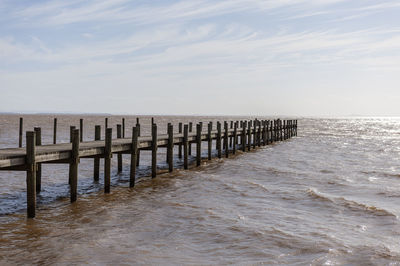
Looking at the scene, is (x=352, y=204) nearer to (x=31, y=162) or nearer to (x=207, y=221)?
(x=207, y=221)

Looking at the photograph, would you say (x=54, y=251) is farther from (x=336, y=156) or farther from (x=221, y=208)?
(x=336, y=156)

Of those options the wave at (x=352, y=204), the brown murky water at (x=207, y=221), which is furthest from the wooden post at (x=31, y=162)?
the wave at (x=352, y=204)

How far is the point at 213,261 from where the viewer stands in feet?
24.1

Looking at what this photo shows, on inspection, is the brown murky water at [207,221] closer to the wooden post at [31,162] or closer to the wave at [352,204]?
the wave at [352,204]

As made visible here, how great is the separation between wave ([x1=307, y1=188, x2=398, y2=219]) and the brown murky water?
23 millimetres

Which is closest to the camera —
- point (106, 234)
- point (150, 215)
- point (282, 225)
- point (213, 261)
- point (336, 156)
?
point (213, 261)

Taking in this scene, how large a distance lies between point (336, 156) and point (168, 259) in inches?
809

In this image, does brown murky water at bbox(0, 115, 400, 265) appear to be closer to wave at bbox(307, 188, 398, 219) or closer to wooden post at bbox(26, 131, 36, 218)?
wave at bbox(307, 188, 398, 219)

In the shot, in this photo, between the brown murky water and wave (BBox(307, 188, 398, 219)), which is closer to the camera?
the brown murky water

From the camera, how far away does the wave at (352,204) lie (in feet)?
35.8

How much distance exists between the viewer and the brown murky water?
765 centimetres

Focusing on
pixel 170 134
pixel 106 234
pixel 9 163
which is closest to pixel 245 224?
pixel 106 234

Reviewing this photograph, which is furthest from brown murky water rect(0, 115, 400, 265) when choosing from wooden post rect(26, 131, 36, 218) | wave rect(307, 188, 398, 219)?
wooden post rect(26, 131, 36, 218)

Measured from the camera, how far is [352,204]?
1180 centimetres
